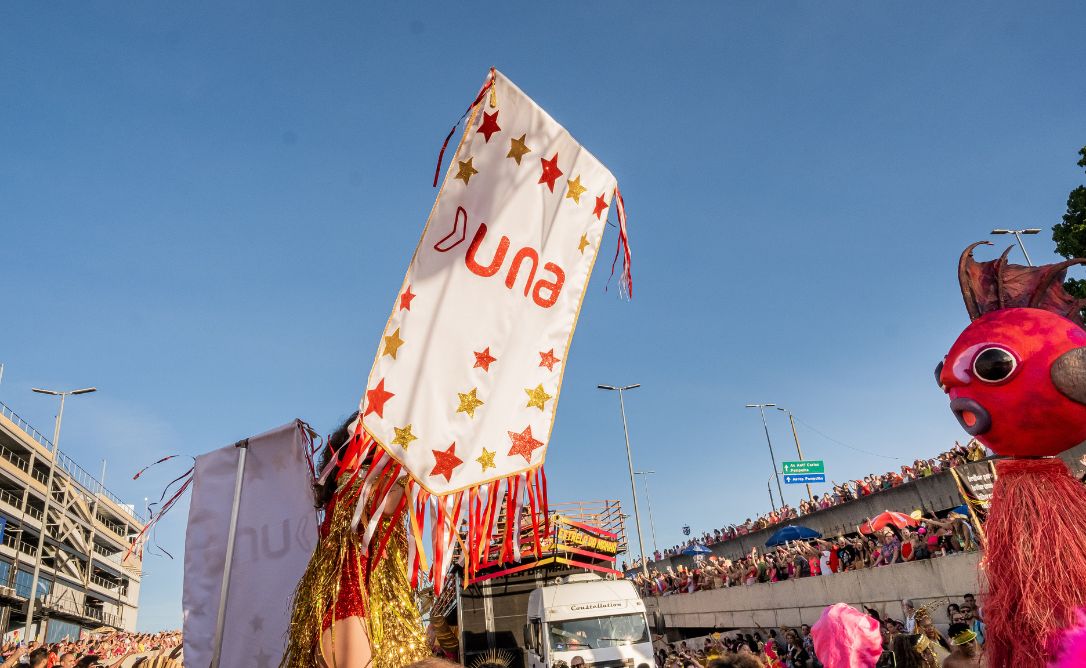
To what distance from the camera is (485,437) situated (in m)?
2.40

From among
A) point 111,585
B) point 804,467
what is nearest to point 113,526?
point 111,585

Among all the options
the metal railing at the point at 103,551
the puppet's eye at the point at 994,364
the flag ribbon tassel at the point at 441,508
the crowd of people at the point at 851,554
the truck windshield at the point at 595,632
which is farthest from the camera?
the metal railing at the point at 103,551

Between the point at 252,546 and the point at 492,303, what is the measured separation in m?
1.81

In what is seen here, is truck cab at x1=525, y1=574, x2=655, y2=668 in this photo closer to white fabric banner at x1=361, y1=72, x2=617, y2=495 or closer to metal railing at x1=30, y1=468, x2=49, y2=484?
white fabric banner at x1=361, y1=72, x2=617, y2=495

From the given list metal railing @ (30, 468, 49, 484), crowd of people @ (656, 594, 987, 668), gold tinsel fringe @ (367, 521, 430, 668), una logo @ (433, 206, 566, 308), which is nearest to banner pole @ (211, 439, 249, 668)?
gold tinsel fringe @ (367, 521, 430, 668)

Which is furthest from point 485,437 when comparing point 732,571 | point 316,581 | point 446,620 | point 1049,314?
point 732,571

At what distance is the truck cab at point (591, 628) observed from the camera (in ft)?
39.3

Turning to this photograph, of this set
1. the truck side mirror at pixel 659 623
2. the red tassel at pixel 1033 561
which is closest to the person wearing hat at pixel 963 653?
the red tassel at pixel 1033 561

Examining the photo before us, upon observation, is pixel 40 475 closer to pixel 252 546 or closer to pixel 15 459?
pixel 15 459

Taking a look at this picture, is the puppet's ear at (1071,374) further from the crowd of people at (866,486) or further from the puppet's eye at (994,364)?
the crowd of people at (866,486)

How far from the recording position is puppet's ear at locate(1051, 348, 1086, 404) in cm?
303

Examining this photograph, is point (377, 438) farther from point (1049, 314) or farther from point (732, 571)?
point (732, 571)

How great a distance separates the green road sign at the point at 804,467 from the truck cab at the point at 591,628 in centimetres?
1960

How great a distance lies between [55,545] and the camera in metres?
46.7
